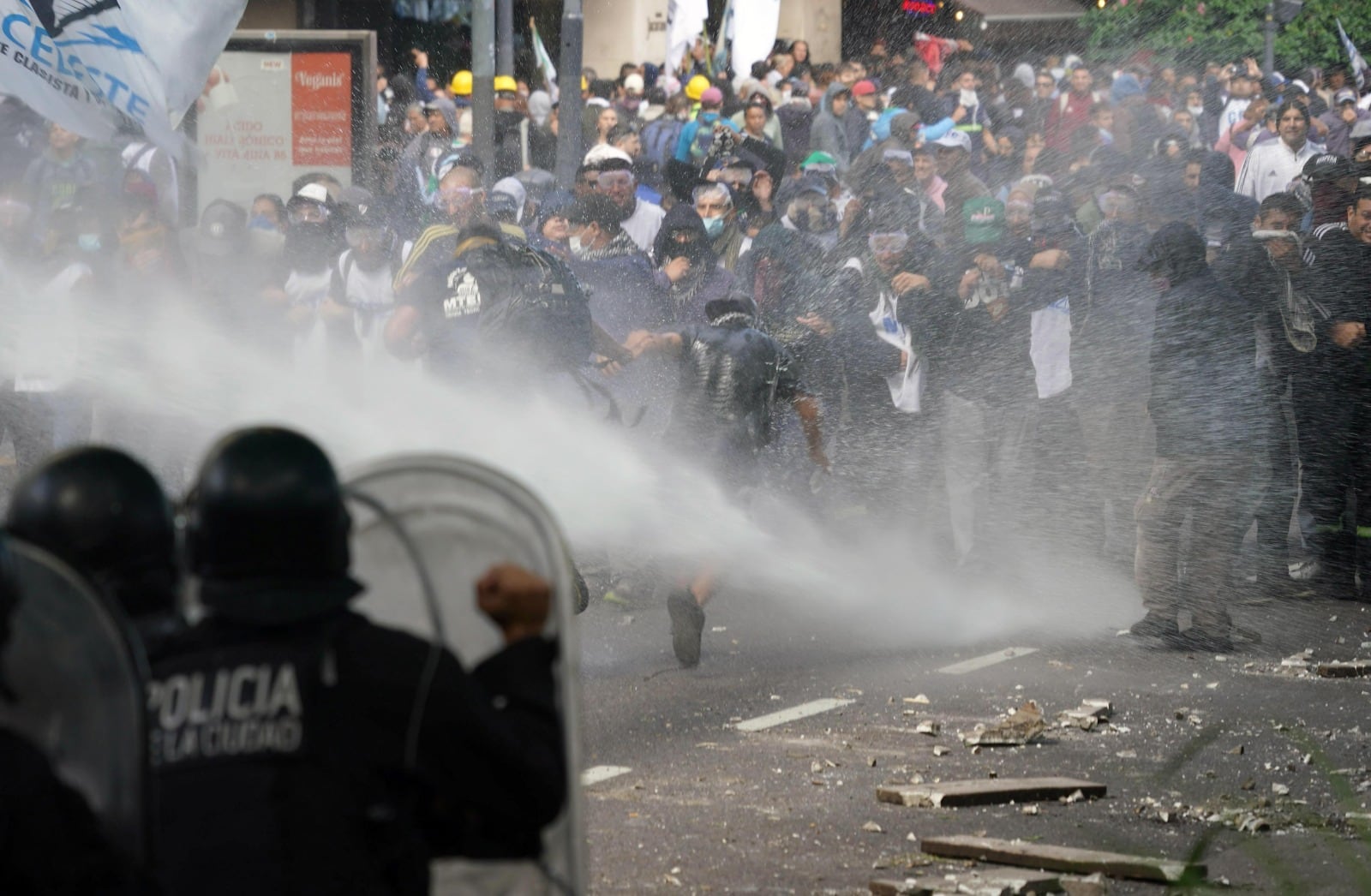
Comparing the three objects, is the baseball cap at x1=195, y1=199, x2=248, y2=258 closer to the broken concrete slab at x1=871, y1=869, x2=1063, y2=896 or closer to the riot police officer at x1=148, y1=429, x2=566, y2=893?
the broken concrete slab at x1=871, y1=869, x2=1063, y2=896

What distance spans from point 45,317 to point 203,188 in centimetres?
235

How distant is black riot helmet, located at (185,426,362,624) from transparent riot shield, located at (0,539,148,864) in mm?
275

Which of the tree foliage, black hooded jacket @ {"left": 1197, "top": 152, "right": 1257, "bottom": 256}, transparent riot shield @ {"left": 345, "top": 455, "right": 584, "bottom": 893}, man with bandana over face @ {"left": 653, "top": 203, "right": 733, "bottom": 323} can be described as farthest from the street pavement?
the tree foliage

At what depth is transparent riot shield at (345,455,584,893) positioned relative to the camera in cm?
235

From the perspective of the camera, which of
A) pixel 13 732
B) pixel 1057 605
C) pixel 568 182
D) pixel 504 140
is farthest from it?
pixel 504 140

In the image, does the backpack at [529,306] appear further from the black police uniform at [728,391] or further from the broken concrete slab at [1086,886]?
the broken concrete slab at [1086,886]

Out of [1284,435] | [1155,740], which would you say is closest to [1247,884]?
[1155,740]

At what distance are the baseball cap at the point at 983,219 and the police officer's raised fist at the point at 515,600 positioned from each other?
365 inches

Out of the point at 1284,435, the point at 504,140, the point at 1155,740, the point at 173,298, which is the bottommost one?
the point at 1155,740

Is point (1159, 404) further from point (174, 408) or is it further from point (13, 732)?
point (13, 732)

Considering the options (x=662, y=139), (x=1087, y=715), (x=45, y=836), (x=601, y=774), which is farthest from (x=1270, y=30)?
(x=45, y=836)

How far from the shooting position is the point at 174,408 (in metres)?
11.1

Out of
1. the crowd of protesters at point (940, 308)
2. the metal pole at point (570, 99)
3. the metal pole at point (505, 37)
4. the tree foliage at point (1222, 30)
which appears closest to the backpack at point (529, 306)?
the crowd of protesters at point (940, 308)

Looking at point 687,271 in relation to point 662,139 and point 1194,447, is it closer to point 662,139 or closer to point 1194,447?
point 1194,447
